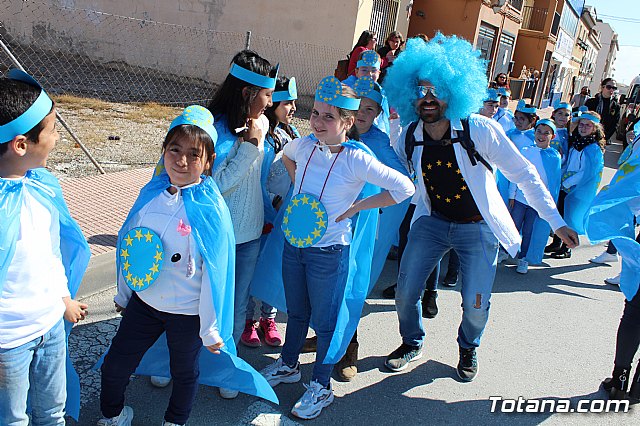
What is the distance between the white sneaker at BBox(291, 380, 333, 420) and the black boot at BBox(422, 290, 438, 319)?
1678mm

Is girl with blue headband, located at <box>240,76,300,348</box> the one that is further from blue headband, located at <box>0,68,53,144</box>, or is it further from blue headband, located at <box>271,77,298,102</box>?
blue headband, located at <box>0,68,53,144</box>

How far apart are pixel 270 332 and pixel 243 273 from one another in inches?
32.4

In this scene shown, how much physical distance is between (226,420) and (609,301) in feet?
14.0

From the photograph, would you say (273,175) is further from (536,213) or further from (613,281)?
(613,281)

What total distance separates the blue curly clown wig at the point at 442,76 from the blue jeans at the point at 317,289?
108cm

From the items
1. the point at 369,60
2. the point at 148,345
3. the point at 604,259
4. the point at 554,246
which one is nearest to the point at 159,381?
the point at 148,345

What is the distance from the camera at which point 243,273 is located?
3023 mm

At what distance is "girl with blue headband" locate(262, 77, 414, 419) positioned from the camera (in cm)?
279

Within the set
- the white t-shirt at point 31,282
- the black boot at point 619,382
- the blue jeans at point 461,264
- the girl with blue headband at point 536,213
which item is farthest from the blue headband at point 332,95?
the girl with blue headband at point 536,213

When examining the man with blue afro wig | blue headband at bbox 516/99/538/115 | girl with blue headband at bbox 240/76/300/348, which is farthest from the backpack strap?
blue headband at bbox 516/99/538/115

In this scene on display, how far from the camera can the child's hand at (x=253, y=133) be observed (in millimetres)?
2779

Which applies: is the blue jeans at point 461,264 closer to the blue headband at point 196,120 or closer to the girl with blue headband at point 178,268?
the girl with blue headband at point 178,268

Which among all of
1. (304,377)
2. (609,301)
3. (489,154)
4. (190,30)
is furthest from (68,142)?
(190,30)

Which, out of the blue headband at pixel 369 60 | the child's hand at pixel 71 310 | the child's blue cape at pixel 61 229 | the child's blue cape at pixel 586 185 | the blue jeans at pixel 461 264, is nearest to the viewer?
the child's blue cape at pixel 61 229
